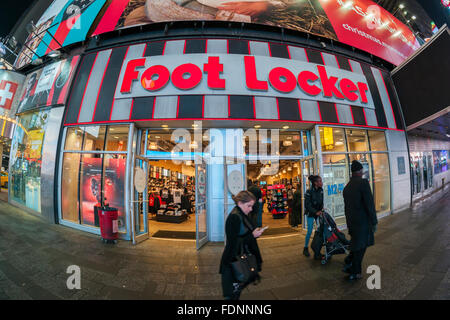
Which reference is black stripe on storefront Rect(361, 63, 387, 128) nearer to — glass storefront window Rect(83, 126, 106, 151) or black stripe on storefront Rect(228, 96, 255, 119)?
black stripe on storefront Rect(228, 96, 255, 119)

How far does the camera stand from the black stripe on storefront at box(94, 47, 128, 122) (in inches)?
237

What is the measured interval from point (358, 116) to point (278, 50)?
13.6 feet

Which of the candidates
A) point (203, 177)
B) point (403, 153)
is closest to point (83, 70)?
point (203, 177)

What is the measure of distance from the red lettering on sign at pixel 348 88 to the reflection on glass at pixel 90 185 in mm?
9545

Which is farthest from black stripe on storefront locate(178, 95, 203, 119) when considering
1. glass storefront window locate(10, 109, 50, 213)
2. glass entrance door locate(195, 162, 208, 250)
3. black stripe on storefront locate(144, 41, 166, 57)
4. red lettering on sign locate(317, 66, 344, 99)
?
glass storefront window locate(10, 109, 50, 213)

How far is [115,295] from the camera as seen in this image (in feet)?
8.91

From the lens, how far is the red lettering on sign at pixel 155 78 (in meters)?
5.81

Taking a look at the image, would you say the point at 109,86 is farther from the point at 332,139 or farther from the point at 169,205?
the point at 332,139

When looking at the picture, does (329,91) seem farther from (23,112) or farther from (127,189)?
(23,112)

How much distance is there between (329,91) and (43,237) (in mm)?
10743

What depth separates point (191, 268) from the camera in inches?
144

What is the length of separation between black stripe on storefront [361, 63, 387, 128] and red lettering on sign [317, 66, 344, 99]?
221cm

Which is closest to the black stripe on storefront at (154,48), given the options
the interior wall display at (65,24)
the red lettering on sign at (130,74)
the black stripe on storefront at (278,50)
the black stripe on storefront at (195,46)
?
the red lettering on sign at (130,74)

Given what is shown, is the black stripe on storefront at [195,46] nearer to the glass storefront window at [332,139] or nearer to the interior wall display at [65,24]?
the interior wall display at [65,24]
